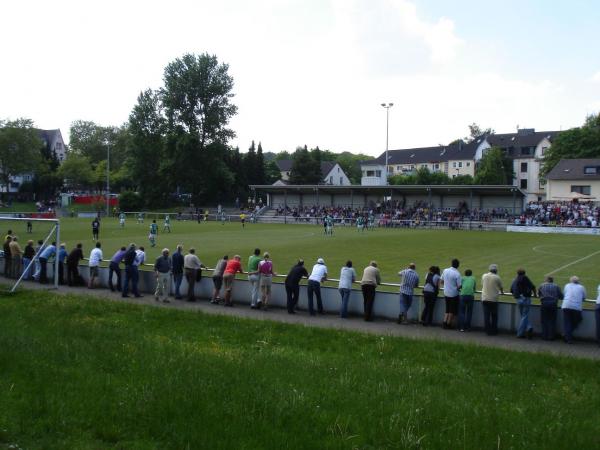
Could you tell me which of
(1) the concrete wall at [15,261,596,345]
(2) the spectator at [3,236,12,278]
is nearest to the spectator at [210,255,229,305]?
(1) the concrete wall at [15,261,596,345]

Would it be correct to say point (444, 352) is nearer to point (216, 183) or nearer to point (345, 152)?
point (216, 183)

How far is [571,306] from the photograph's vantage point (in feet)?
43.4

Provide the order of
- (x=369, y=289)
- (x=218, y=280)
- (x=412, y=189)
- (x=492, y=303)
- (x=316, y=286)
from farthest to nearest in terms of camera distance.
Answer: (x=412, y=189), (x=218, y=280), (x=316, y=286), (x=369, y=289), (x=492, y=303)

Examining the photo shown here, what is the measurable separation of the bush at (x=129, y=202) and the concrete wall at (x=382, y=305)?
61787 mm

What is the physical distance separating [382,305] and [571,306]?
4646 mm

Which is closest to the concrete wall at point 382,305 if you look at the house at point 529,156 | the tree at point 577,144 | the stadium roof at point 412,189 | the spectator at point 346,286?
the spectator at point 346,286

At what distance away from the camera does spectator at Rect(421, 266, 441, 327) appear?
1488 centimetres

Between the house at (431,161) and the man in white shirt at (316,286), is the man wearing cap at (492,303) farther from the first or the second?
the house at (431,161)

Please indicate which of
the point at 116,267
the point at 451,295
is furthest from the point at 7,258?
the point at 451,295

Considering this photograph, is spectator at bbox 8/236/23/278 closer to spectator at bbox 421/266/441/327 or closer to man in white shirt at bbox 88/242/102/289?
man in white shirt at bbox 88/242/102/289

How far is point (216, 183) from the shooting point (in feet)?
266

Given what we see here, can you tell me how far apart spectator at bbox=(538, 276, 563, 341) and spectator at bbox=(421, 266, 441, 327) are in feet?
8.03

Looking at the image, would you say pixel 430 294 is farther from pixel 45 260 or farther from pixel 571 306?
pixel 45 260

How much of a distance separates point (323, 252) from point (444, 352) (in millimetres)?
19972
